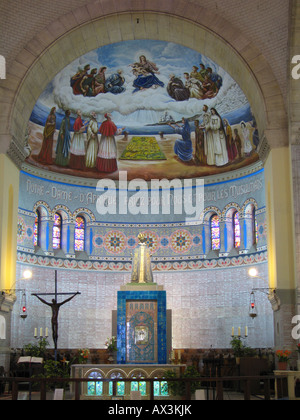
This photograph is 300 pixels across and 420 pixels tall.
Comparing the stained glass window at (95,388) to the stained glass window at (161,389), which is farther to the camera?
the stained glass window at (95,388)

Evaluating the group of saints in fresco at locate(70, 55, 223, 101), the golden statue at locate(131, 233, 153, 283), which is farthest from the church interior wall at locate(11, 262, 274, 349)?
the group of saints in fresco at locate(70, 55, 223, 101)

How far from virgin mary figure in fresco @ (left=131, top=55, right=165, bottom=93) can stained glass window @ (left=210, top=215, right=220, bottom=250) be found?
705cm

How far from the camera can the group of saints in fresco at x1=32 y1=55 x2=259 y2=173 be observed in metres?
29.5

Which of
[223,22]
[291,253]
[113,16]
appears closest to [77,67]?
[113,16]

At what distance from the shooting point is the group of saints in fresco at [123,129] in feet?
96.8

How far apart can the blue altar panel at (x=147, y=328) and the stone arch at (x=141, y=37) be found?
697 centimetres

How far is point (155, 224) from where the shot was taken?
3191 centimetres

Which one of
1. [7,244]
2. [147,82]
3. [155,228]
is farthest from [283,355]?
[147,82]

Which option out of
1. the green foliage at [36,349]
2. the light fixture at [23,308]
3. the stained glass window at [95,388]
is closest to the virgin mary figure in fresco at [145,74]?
the light fixture at [23,308]

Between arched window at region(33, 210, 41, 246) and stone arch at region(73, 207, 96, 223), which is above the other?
stone arch at region(73, 207, 96, 223)

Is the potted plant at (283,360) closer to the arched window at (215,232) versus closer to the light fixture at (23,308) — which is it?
the arched window at (215,232)

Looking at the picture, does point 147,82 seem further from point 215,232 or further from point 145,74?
point 215,232

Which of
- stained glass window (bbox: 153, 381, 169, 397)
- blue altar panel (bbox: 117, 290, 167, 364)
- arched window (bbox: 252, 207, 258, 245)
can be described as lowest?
stained glass window (bbox: 153, 381, 169, 397)

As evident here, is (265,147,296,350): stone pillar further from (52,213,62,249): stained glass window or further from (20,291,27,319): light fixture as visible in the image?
(52,213,62,249): stained glass window
